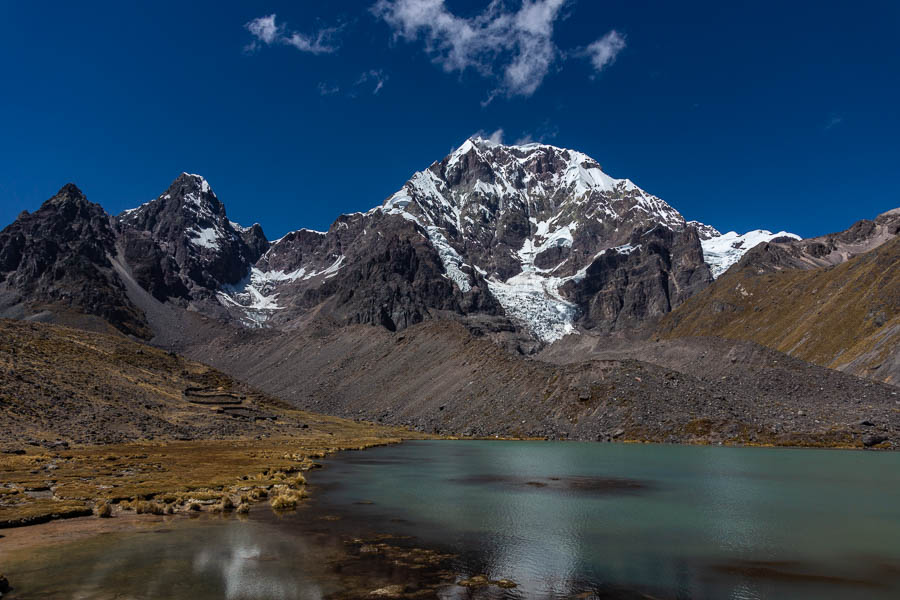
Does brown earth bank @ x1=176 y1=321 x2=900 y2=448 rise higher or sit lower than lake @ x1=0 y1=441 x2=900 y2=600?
higher

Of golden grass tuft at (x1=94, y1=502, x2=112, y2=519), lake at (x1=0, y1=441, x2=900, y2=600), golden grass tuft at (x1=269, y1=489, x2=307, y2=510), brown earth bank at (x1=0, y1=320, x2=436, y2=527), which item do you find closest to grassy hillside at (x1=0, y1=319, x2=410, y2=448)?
brown earth bank at (x1=0, y1=320, x2=436, y2=527)

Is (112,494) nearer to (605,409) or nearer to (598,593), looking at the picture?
(598,593)

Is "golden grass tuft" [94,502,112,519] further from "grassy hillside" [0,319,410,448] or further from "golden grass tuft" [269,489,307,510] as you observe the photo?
"grassy hillside" [0,319,410,448]

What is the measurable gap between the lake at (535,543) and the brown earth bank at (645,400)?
48898 mm

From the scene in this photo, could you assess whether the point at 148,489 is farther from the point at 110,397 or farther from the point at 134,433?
the point at 110,397

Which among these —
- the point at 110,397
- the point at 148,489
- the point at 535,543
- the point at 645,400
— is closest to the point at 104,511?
the point at 148,489

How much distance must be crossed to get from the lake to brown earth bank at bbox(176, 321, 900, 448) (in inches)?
1925

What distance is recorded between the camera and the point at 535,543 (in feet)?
96.4

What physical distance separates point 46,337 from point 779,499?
123m

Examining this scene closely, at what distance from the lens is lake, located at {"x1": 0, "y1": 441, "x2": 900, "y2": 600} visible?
21703 mm

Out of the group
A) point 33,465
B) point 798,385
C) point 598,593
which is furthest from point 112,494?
point 798,385

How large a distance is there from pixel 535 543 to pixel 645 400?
91.4 m

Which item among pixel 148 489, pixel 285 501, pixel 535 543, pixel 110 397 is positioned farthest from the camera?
pixel 110 397

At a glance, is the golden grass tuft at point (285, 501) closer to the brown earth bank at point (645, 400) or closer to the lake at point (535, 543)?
the lake at point (535, 543)
